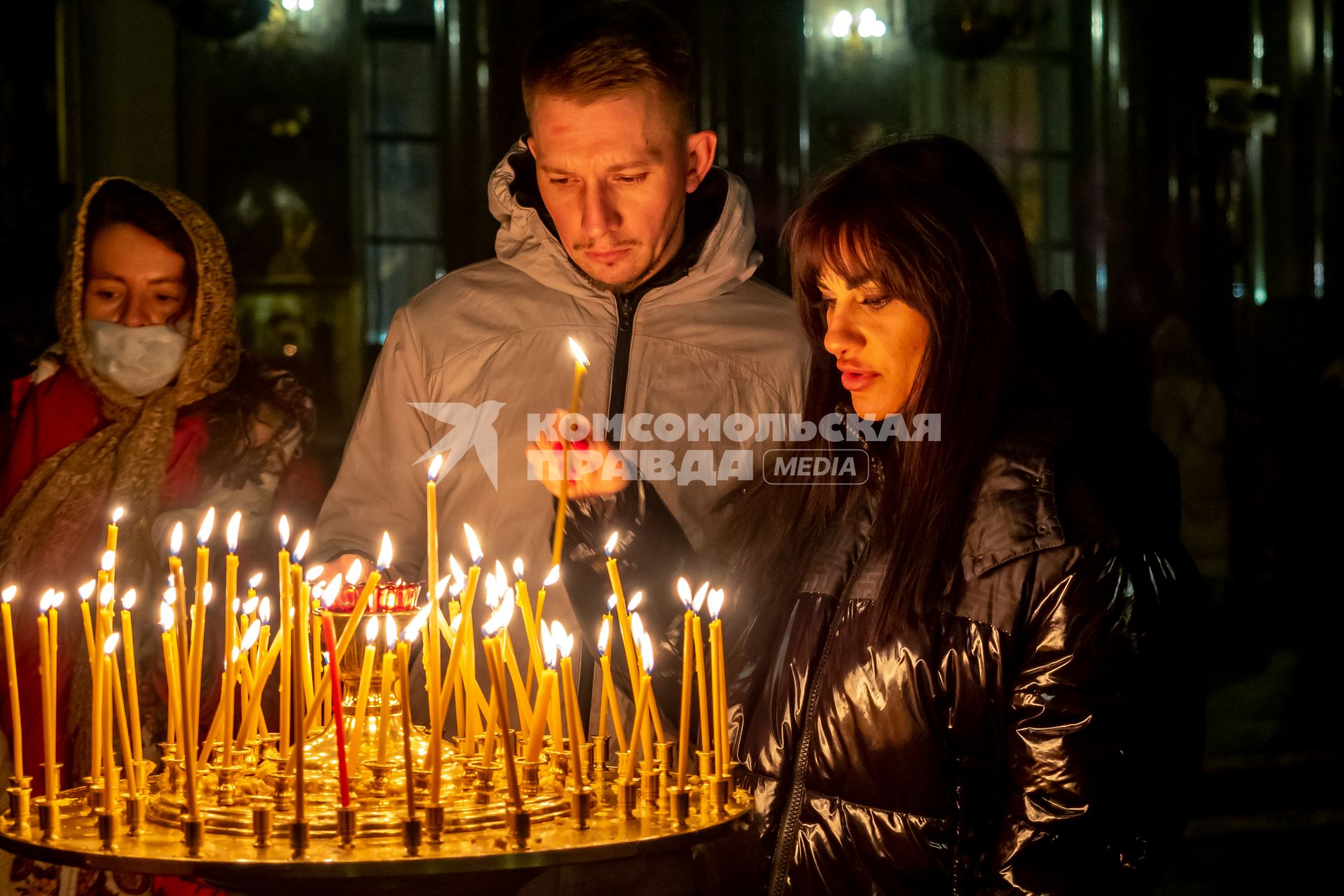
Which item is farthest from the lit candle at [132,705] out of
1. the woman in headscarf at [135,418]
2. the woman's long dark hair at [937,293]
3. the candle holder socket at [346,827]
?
the woman in headscarf at [135,418]

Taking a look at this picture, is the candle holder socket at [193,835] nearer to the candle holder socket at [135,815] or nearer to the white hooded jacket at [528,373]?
→ the candle holder socket at [135,815]

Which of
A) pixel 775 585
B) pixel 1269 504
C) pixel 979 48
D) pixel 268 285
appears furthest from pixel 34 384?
pixel 1269 504

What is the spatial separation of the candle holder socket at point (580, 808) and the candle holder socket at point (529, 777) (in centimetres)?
10

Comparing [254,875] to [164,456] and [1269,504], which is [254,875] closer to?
[164,456]

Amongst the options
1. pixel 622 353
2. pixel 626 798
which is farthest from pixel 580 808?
pixel 622 353

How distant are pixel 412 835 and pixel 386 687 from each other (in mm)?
271

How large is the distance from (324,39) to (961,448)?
217 inches

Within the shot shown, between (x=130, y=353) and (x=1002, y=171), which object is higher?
(x=1002, y=171)

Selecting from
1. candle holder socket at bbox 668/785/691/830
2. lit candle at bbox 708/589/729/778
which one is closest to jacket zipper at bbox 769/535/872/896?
lit candle at bbox 708/589/729/778

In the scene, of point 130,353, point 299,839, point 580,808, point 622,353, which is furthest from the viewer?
point 130,353

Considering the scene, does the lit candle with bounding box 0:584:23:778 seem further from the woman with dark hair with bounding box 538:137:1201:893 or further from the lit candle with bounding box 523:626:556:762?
the woman with dark hair with bounding box 538:137:1201:893

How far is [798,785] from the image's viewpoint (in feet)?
5.72

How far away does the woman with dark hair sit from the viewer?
1.53m

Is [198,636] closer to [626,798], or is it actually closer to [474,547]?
[474,547]
